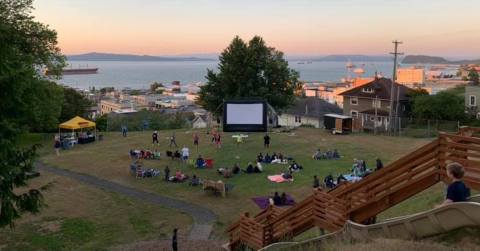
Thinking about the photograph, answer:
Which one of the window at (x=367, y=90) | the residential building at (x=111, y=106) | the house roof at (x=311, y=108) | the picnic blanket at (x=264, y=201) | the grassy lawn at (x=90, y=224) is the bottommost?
the residential building at (x=111, y=106)

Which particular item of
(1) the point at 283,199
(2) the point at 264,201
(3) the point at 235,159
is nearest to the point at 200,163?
(3) the point at 235,159

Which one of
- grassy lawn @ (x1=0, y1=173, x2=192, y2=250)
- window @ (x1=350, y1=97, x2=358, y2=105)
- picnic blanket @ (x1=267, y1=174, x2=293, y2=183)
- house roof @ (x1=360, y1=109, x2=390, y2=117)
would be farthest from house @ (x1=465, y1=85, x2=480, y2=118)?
grassy lawn @ (x1=0, y1=173, x2=192, y2=250)

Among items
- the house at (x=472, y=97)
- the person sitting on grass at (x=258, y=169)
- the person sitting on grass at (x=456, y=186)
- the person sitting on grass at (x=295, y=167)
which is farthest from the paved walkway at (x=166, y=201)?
the house at (x=472, y=97)

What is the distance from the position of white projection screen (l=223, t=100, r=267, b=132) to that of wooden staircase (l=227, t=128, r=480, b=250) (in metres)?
22.1

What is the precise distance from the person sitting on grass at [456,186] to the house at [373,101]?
44.5 metres

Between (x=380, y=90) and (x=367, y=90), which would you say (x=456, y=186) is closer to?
(x=380, y=90)

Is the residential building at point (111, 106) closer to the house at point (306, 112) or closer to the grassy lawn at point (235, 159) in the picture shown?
the house at point (306, 112)

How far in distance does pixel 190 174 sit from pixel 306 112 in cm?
4073

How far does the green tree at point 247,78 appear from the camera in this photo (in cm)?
4756

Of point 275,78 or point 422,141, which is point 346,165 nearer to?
point 422,141

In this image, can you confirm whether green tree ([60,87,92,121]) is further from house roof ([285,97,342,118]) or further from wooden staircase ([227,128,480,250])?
wooden staircase ([227,128,480,250])

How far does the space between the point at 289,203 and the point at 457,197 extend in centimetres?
1198

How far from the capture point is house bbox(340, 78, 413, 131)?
53.9 meters

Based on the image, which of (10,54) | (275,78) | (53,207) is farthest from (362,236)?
(275,78)
